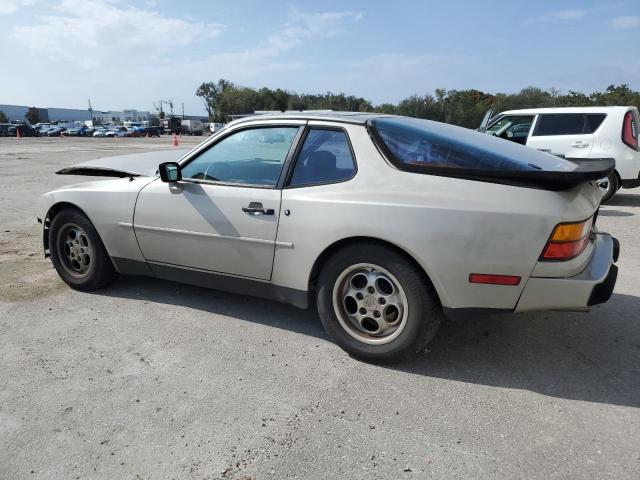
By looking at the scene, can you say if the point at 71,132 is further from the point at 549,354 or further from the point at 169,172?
the point at 549,354

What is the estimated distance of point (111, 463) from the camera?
87.4 inches

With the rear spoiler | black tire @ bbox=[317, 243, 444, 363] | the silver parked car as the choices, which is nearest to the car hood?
the silver parked car

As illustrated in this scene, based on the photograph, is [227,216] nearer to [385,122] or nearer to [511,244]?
[385,122]

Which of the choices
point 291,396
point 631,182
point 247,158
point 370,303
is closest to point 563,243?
point 370,303

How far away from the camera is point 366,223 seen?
2.90m

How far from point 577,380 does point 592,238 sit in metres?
0.92

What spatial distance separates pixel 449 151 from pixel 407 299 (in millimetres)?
960

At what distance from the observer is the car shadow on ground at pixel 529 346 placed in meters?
2.87

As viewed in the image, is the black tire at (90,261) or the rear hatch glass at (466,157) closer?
the rear hatch glass at (466,157)

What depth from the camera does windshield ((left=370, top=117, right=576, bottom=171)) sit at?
294cm

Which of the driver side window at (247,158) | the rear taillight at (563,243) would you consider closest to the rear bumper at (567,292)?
the rear taillight at (563,243)

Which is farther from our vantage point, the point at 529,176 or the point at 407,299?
the point at 407,299

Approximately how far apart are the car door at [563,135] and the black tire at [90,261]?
294 inches

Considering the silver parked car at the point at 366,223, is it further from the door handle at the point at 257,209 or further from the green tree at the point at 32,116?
the green tree at the point at 32,116
